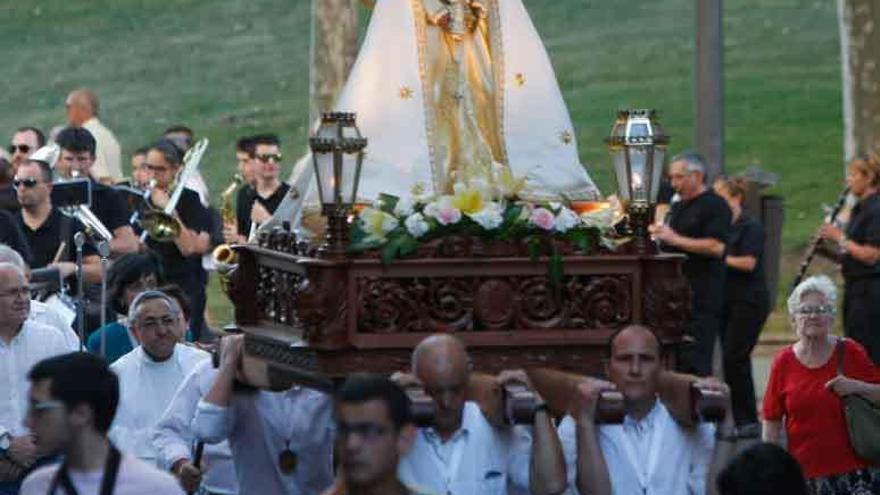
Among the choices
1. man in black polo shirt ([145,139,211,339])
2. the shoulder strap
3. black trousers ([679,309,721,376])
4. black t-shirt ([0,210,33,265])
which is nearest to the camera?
the shoulder strap

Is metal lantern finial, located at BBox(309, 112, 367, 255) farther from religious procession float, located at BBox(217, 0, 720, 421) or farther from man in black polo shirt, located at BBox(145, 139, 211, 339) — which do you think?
man in black polo shirt, located at BBox(145, 139, 211, 339)

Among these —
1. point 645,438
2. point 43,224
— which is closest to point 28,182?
point 43,224

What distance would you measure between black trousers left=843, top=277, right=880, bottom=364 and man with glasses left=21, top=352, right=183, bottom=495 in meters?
10.8

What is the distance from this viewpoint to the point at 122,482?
365 inches

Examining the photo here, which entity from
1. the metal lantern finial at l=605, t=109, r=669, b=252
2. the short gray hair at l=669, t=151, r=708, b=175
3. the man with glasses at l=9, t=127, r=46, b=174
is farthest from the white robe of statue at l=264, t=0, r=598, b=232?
the man with glasses at l=9, t=127, r=46, b=174

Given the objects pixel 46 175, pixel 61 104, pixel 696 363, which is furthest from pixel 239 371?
pixel 61 104

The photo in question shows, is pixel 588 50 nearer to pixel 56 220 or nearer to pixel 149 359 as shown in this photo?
pixel 56 220

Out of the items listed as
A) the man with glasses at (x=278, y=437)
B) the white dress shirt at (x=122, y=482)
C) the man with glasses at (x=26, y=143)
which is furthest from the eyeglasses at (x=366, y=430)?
the man with glasses at (x=26, y=143)

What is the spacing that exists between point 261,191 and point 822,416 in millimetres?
7119

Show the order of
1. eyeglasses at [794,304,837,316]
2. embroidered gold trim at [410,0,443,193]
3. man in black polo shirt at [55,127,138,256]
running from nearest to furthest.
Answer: embroidered gold trim at [410,0,443,193] < eyeglasses at [794,304,837,316] < man in black polo shirt at [55,127,138,256]

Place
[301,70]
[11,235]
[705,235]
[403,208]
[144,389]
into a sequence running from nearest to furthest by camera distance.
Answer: [403,208] < [144,389] < [11,235] < [705,235] < [301,70]

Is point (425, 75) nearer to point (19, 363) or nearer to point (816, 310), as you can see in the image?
point (19, 363)

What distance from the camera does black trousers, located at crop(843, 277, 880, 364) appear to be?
1964cm

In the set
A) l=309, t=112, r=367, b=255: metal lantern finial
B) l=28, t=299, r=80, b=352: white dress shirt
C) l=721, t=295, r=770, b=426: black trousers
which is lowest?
l=721, t=295, r=770, b=426: black trousers
